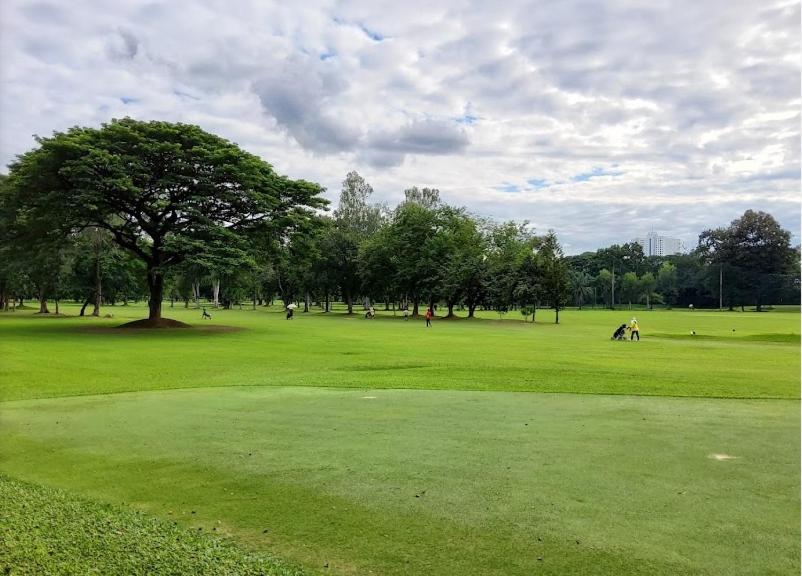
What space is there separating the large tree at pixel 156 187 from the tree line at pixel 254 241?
104 mm

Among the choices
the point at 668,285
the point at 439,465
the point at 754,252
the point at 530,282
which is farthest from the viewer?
the point at 668,285

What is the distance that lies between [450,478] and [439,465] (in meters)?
0.51

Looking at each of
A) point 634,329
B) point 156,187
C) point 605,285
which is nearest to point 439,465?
point 634,329

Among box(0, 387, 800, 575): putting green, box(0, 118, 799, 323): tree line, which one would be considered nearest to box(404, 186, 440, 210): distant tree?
box(0, 118, 799, 323): tree line

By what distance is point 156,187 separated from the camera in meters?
35.0

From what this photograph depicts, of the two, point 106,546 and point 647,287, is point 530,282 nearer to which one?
point 106,546

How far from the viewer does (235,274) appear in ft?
121

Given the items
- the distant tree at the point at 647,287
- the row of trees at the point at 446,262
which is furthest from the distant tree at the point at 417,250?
the distant tree at the point at 647,287

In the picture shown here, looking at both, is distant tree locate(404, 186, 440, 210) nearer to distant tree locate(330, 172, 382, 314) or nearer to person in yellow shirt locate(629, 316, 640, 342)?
distant tree locate(330, 172, 382, 314)

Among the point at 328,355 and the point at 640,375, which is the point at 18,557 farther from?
the point at 328,355

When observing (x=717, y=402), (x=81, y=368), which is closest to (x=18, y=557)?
(x=717, y=402)

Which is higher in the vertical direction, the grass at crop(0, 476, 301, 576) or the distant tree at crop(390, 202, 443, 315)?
the distant tree at crop(390, 202, 443, 315)

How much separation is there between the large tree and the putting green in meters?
25.1

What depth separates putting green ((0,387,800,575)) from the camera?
4.67 meters
